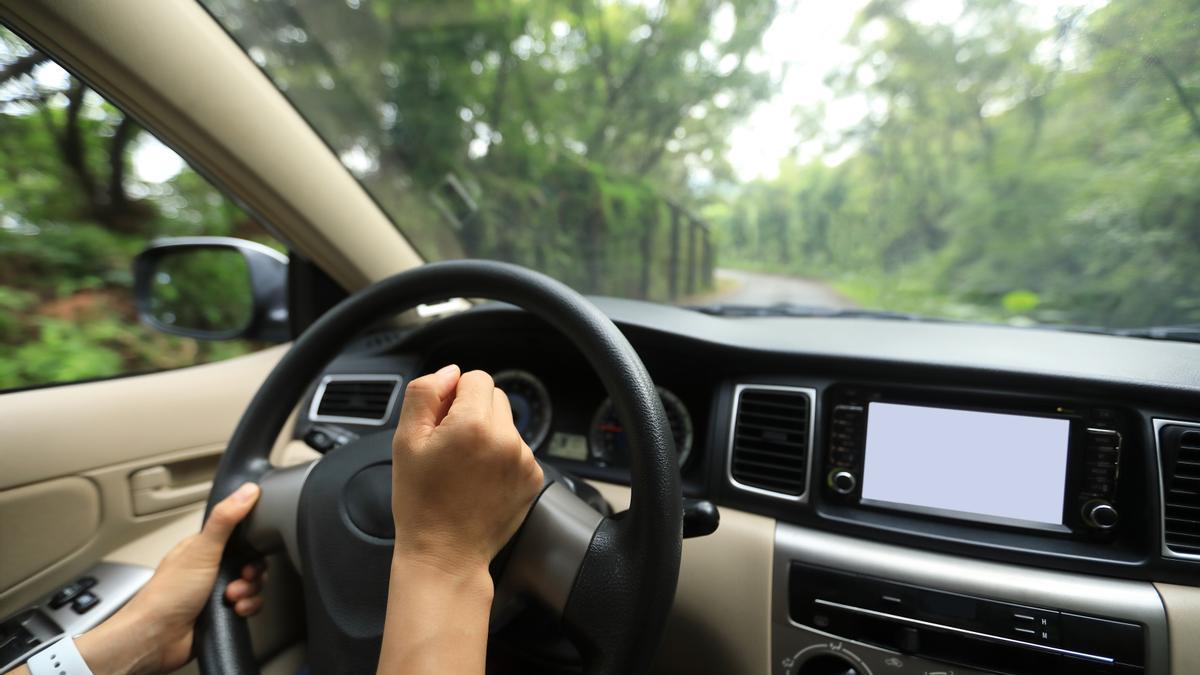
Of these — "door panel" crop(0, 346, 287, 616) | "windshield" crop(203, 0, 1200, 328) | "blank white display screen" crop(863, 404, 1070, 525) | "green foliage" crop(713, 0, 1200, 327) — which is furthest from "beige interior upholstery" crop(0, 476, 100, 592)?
"green foliage" crop(713, 0, 1200, 327)

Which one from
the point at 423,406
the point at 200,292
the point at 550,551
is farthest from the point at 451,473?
the point at 200,292

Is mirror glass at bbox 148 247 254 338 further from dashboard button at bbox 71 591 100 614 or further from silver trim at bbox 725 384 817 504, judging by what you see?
silver trim at bbox 725 384 817 504

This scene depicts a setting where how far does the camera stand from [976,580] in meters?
1.23

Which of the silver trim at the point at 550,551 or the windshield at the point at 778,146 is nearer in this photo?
the silver trim at the point at 550,551

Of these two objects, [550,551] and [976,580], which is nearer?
[550,551]

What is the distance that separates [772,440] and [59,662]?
151 centimetres

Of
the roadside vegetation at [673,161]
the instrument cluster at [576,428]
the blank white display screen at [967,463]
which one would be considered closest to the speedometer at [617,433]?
the instrument cluster at [576,428]

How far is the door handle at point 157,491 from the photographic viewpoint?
1.68 meters

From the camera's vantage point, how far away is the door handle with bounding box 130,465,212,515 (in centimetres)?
168

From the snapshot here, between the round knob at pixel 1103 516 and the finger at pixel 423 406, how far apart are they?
1355mm

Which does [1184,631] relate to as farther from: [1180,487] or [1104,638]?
[1180,487]

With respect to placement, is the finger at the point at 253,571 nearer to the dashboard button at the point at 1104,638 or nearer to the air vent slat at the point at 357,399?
the air vent slat at the point at 357,399

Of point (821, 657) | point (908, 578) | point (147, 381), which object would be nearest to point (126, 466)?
point (147, 381)

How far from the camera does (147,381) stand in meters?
1.75
